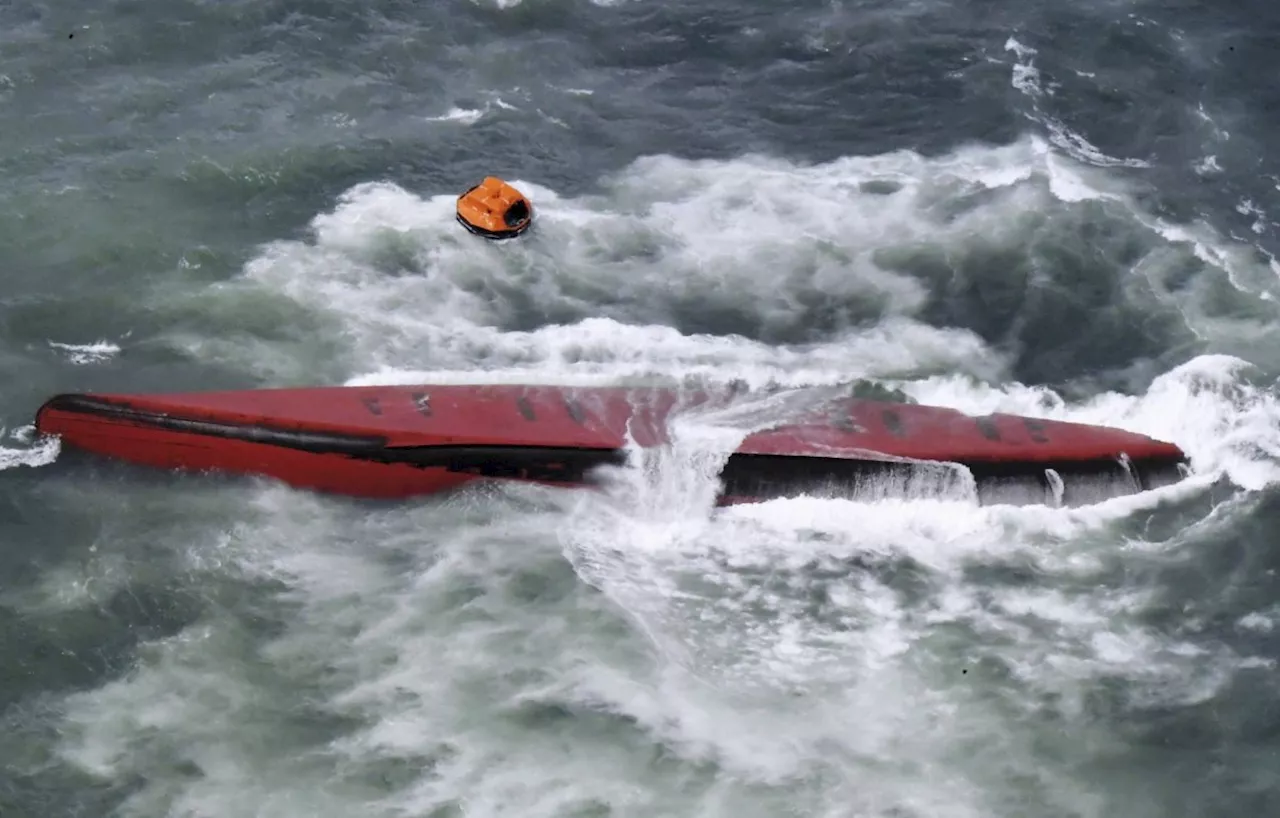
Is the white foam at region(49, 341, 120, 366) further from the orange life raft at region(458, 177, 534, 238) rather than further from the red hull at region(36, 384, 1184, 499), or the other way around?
the orange life raft at region(458, 177, 534, 238)

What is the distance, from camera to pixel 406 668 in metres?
38.6

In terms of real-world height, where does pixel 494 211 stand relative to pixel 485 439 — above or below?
above

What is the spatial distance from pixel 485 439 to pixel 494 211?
11613mm

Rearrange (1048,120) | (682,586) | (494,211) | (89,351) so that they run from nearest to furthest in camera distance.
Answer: (682,586), (89,351), (494,211), (1048,120)

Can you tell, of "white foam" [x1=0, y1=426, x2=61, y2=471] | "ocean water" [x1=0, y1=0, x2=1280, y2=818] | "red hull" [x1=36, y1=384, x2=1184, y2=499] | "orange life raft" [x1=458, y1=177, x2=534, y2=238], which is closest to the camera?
"ocean water" [x1=0, y1=0, x2=1280, y2=818]

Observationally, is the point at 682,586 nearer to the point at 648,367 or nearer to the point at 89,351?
the point at 648,367

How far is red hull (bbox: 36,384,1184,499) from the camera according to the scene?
4262 centimetres

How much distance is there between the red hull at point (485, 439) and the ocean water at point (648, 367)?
85cm

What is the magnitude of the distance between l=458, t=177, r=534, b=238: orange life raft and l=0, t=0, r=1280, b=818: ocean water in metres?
0.80

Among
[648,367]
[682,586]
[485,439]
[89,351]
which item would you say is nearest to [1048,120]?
[648,367]

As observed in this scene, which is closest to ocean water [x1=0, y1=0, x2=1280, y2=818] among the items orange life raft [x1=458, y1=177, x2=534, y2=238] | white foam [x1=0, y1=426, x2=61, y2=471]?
white foam [x1=0, y1=426, x2=61, y2=471]

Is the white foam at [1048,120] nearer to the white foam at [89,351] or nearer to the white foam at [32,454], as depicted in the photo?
the white foam at [89,351]

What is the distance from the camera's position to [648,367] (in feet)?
156

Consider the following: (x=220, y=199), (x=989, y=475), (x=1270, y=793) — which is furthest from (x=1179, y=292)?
(x=220, y=199)
